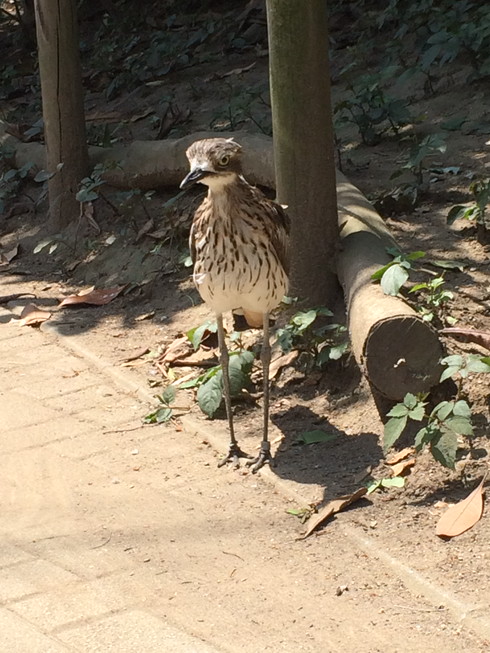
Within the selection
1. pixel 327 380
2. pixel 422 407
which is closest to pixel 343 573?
pixel 422 407

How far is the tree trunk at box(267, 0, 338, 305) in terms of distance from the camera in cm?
525

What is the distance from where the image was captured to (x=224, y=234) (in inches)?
182

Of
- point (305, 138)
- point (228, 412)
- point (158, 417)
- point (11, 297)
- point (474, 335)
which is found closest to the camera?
point (474, 335)

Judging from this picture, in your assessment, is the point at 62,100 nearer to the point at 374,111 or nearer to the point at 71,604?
the point at 374,111

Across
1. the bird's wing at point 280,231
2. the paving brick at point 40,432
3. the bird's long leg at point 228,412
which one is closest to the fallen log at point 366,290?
the bird's wing at point 280,231

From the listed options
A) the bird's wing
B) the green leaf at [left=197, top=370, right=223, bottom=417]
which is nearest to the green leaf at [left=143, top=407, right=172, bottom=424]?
the green leaf at [left=197, top=370, right=223, bottom=417]

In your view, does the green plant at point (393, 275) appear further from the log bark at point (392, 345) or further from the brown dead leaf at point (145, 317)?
the brown dead leaf at point (145, 317)

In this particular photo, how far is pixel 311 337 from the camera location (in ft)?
17.3

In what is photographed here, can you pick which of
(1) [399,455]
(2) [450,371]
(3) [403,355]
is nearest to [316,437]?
(1) [399,455]

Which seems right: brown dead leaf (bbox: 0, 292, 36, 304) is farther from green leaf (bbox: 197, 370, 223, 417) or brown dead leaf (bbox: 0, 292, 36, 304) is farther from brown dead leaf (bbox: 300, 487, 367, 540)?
brown dead leaf (bbox: 300, 487, 367, 540)

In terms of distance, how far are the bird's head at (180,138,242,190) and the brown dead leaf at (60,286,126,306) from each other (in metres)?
2.40

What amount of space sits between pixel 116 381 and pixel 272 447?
116 centimetres

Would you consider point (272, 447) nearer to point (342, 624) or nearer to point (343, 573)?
point (343, 573)

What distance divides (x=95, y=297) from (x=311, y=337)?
2036 mm
